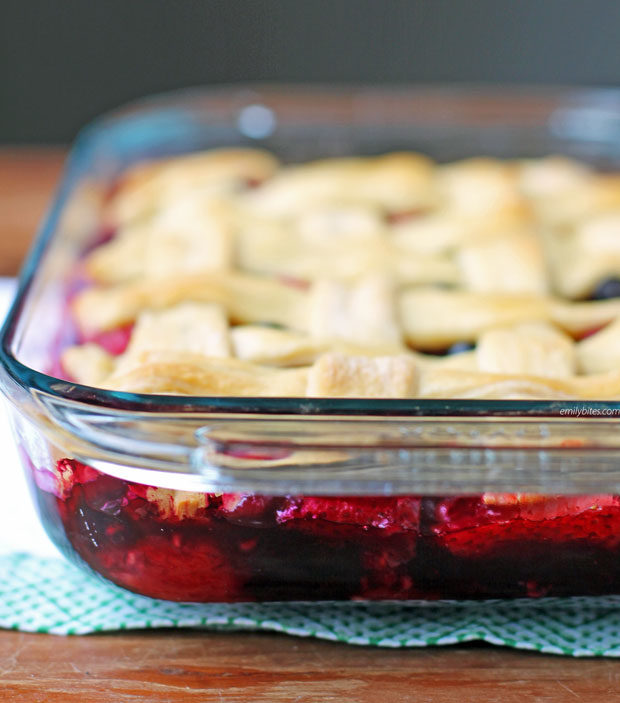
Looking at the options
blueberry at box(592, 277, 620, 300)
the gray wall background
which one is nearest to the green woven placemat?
blueberry at box(592, 277, 620, 300)

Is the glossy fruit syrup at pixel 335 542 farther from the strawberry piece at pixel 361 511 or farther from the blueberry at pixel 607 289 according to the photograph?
the blueberry at pixel 607 289

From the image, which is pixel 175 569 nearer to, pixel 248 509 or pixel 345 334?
pixel 248 509

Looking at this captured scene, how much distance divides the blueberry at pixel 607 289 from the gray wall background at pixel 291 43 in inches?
63.7

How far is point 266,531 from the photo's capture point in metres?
0.62

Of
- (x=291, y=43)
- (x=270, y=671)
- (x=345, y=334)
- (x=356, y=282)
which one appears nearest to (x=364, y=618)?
(x=270, y=671)

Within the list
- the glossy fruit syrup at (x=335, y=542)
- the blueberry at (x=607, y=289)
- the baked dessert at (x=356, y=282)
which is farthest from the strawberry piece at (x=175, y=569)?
the blueberry at (x=607, y=289)

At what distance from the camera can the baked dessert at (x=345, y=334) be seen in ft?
2.04

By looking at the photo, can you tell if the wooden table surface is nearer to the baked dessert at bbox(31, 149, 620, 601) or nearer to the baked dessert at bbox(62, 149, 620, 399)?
the baked dessert at bbox(31, 149, 620, 601)

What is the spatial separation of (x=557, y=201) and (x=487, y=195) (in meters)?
0.09

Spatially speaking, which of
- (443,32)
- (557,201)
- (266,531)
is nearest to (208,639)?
(266,531)

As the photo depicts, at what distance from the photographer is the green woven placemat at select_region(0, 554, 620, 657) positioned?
662 millimetres

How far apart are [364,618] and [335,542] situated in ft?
0.31

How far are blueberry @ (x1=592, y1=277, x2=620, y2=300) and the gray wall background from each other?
1.62 m

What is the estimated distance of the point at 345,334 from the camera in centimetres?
85
